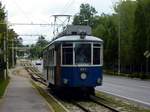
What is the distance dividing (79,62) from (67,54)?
2.47 ft

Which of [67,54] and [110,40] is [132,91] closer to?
[67,54]

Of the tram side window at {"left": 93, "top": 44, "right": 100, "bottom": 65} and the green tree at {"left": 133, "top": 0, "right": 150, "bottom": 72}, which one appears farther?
the green tree at {"left": 133, "top": 0, "right": 150, "bottom": 72}

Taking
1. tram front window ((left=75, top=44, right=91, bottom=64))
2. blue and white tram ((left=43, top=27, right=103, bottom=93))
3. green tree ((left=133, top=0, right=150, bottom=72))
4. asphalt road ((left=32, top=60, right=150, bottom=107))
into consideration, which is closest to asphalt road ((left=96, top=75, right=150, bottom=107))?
asphalt road ((left=32, top=60, right=150, bottom=107))

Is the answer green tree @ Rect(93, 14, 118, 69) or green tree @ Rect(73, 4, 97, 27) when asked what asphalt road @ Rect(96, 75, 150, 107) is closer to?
green tree @ Rect(93, 14, 118, 69)

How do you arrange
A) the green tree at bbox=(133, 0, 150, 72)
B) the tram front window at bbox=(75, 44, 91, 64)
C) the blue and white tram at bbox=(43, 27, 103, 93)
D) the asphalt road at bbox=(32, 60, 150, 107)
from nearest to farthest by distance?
1. the blue and white tram at bbox=(43, 27, 103, 93)
2. the tram front window at bbox=(75, 44, 91, 64)
3. the asphalt road at bbox=(32, 60, 150, 107)
4. the green tree at bbox=(133, 0, 150, 72)

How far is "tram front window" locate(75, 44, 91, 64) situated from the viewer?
26.5m

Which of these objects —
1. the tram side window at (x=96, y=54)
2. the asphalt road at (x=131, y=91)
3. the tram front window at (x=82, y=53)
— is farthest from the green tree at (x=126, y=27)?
the tram front window at (x=82, y=53)

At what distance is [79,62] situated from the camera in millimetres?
26500

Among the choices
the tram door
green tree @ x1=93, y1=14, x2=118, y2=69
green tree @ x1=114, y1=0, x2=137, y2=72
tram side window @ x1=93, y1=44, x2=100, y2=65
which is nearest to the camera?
tram side window @ x1=93, y1=44, x2=100, y2=65

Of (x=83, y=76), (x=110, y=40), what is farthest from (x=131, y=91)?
(x=110, y=40)

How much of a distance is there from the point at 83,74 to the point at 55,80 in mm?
2906

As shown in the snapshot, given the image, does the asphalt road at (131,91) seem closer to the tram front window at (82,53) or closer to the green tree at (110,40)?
the tram front window at (82,53)

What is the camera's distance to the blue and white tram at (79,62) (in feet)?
86.3

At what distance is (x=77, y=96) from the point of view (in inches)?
1158
